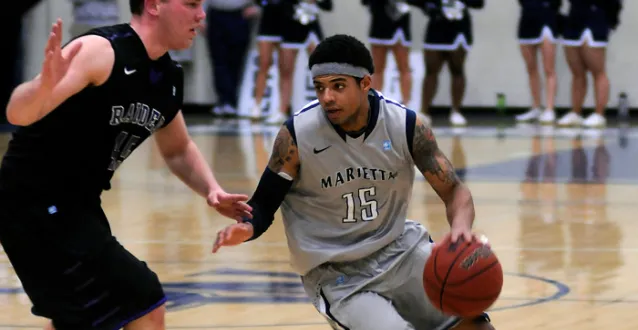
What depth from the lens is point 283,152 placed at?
4906 millimetres

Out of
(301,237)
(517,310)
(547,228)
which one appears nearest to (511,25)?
(547,228)

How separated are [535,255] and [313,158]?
10.6 feet

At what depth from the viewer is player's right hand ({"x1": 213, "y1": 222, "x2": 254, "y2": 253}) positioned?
4586 mm

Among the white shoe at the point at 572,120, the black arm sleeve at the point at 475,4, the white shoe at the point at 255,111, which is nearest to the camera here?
the black arm sleeve at the point at 475,4

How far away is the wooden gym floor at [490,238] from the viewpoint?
20.5 ft

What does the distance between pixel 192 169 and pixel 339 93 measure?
2.22 ft

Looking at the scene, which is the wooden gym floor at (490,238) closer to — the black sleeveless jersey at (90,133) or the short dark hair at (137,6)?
the black sleeveless jersey at (90,133)

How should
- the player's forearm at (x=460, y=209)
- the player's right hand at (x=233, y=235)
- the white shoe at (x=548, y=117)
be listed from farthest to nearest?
1. the white shoe at (x=548, y=117)
2. the player's forearm at (x=460, y=209)
3. the player's right hand at (x=233, y=235)

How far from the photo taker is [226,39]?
1798 cm

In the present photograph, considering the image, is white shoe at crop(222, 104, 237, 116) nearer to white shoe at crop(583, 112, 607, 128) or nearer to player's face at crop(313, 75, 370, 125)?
white shoe at crop(583, 112, 607, 128)

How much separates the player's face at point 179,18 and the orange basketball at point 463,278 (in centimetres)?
122

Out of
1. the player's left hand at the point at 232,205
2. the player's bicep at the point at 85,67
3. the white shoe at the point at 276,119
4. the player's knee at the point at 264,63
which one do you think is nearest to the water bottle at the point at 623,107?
the white shoe at the point at 276,119

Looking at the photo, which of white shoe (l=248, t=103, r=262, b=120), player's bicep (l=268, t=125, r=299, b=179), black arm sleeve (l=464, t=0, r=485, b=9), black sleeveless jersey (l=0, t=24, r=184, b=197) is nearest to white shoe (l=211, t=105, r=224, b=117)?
white shoe (l=248, t=103, r=262, b=120)

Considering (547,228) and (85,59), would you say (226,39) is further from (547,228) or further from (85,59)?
(85,59)
